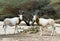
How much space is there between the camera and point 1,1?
15.8 m

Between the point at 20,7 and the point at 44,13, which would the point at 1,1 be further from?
the point at 44,13

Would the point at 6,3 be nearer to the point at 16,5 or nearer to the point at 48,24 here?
the point at 16,5

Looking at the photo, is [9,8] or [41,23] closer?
[41,23]

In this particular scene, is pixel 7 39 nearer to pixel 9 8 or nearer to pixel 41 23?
pixel 41 23

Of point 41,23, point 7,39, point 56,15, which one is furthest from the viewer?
point 56,15

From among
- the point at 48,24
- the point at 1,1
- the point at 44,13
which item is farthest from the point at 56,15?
the point at 48,24

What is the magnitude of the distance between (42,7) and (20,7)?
137 centimetres

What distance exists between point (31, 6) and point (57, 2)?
163 cm

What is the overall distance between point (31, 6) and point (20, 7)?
69cm

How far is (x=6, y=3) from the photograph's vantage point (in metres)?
15.7

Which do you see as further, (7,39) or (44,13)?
(44,13)

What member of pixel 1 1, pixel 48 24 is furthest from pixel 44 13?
pixel 48 24

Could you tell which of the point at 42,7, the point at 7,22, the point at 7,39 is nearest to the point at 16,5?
the point at 42,7

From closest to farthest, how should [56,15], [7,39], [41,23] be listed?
[7,39] → [41,23] → [56,15]
